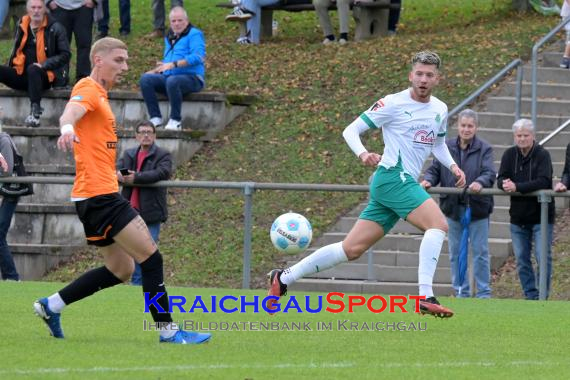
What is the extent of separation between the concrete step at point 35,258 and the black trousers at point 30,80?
2967mm

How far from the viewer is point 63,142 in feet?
28.3

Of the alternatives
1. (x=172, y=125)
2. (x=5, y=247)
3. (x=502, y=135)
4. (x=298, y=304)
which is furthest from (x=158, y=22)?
(x=298, y=304)

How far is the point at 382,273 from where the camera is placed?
17.4 metres

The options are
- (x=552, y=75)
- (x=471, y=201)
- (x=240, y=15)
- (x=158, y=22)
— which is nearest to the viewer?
(x=471, y=201)

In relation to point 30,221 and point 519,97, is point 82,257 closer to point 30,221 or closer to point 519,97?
point 30,221

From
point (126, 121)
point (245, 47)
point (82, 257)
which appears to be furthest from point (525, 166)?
point (245, 47)

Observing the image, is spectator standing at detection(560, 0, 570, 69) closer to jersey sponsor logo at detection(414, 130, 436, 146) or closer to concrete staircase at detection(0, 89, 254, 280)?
concrete staircase at detection(0, 89, 254, 280)

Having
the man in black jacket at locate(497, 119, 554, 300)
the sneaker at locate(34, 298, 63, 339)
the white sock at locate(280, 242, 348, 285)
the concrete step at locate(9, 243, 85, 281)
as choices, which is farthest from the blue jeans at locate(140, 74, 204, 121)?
the sneaker at locate(34, 298, 63, 339)

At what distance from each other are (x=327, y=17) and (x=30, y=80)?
693 cm

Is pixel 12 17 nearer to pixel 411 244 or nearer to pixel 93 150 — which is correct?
pixel 411 244

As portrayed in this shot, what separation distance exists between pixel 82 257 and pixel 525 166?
707cm

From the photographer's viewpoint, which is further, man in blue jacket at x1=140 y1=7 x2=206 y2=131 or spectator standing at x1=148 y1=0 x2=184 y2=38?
spectator standing at x1=148 y1=0 x2=184 y2=38

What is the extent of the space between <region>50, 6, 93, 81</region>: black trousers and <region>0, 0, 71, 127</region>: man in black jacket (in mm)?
1205

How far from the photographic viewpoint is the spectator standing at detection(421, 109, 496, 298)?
15234 millimetres
